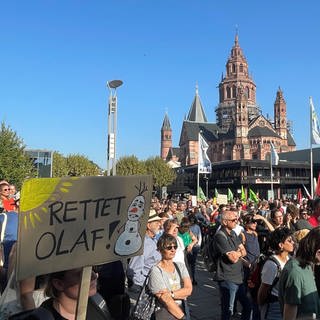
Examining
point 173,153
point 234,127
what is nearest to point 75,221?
point 234,127

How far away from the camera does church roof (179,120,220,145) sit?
4569 inches

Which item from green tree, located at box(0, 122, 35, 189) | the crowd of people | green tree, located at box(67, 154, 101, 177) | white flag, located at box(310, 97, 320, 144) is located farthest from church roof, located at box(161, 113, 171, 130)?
the crowd of people

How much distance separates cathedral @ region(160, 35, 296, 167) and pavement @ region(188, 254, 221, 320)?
88.4m

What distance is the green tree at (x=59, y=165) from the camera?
6297 cm

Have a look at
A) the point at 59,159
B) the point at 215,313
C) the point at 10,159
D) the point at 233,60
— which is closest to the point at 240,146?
the point at 233,60

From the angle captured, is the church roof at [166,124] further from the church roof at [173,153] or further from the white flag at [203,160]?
the white flag at [203,160]

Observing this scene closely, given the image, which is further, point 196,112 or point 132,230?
point 196,112

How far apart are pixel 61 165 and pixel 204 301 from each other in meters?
61.3

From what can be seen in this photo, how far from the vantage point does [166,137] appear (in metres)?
143

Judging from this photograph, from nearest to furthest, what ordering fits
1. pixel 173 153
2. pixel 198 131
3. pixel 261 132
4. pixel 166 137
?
pixel 261 132
pixel 198 131
pixel 173 153
pixel 166 137

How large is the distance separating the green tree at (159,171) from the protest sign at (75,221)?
266ft

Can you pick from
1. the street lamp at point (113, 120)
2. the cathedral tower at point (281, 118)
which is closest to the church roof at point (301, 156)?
the cathedral tower at point (281, 118)

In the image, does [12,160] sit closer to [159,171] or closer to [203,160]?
[203,160]

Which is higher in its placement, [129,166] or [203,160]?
[129,166]
